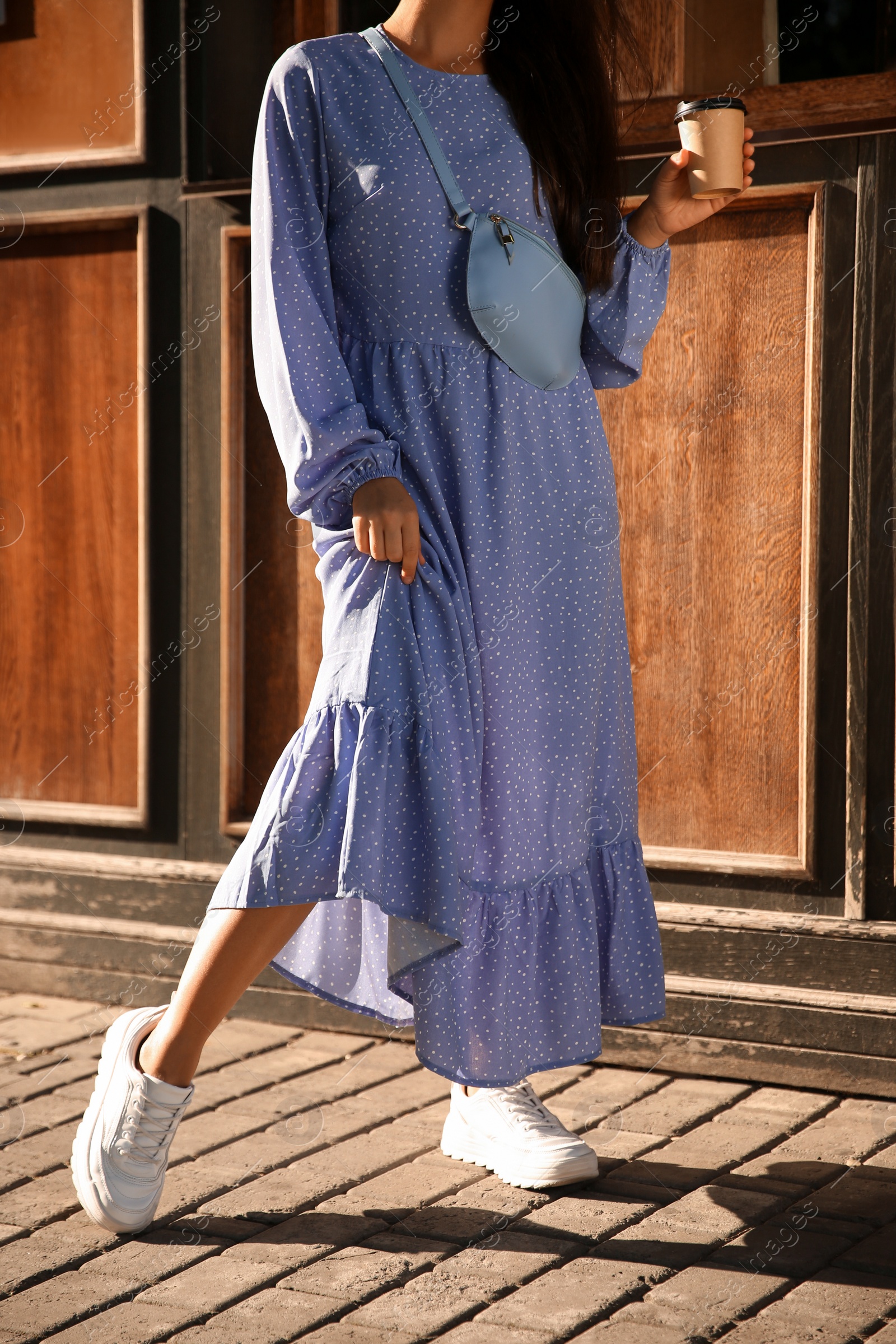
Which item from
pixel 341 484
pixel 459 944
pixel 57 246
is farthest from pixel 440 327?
pixel 57 246

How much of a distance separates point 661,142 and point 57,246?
1.54 m

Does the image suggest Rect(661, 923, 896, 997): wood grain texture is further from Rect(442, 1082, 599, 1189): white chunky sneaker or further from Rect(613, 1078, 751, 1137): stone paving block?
Rect(442, 1082, 599, 1189): white chunky sneaker

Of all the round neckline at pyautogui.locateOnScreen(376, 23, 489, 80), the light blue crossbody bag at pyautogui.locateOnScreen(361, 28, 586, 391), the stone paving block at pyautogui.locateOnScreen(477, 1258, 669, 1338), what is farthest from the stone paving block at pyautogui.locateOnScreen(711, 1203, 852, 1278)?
the round neckline at pyautogui.locateOnScreen(376, 23, 489, 80)

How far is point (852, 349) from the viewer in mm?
2775

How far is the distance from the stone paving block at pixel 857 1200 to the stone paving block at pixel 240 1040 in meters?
1.28

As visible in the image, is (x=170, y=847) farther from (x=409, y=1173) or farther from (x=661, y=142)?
(x=661, y=142)

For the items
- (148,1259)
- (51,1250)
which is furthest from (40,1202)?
(148,1259)

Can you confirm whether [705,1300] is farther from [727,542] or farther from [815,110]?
[815,110]

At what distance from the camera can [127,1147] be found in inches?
83.0

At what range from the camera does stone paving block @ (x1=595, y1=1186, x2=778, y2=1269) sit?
204 cm

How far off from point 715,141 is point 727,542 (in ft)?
3.20

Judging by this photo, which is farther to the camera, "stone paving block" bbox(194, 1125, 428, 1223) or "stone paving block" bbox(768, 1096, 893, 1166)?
"stone paving block" bbox(768, 1096, 893, 1166)

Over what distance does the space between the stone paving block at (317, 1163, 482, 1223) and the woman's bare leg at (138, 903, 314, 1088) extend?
35cm

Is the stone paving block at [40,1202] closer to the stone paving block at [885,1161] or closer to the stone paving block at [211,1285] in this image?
the stone paving block at [211,1285]
